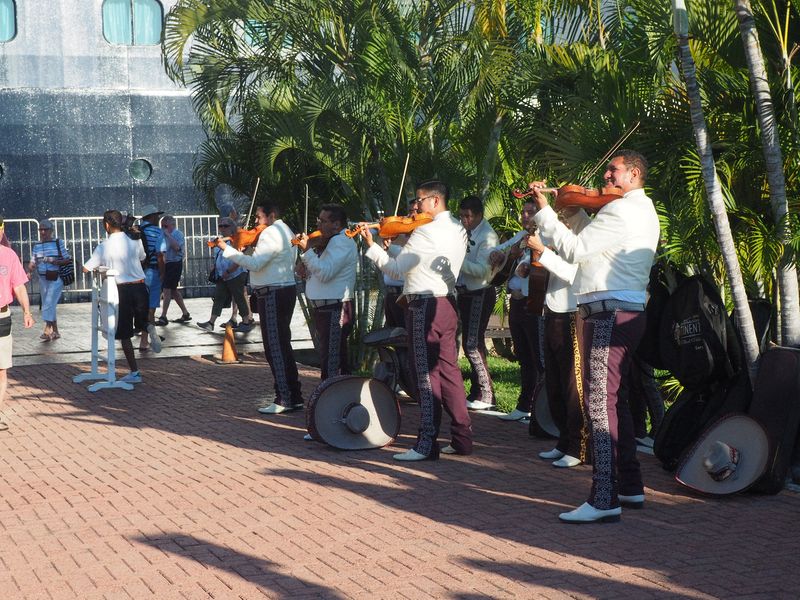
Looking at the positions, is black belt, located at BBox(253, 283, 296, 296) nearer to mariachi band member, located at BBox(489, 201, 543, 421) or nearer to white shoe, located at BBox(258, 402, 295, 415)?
white shoe, located at BBox(258, 402, 295, 415)

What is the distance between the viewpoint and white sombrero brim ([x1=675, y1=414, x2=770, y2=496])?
6.97 m

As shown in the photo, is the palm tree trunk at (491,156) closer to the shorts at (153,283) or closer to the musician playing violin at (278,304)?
the musician playing violin at (278,304)

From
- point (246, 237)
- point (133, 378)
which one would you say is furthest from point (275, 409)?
point (133, 378)

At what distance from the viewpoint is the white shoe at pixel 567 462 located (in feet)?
26.2

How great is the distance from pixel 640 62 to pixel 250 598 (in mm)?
5726

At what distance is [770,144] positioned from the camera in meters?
7.55

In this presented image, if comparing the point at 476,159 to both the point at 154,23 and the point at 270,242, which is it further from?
the point at 154,23

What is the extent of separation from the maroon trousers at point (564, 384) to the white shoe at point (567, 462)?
0.04 metres

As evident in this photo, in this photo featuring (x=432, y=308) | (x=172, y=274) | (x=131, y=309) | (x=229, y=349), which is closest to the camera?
(x=432, y=308)

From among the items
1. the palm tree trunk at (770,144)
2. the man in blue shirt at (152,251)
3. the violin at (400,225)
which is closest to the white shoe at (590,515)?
the palm tree trunk at (770,144)

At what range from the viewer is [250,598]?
209 inches

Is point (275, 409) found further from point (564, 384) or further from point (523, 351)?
point (564, 384)

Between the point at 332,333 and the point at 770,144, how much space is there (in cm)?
381

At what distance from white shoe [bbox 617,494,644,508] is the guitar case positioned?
2.43 feet
